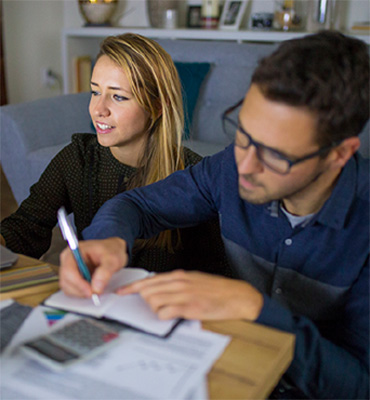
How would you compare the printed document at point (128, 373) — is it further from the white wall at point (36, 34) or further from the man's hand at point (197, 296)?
the white wall at point (36, 34)

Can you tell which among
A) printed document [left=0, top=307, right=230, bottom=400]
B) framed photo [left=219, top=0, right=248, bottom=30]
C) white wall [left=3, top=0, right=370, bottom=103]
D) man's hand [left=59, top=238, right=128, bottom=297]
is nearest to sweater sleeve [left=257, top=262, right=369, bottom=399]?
printed document [left=0, top=307, right=230, bottom=400]

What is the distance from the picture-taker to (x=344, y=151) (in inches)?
36.9

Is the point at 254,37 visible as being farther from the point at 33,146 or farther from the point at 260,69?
the point at 260,69

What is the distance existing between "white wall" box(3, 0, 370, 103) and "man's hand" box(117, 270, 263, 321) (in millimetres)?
3213

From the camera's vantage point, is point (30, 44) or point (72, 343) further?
point (30, 44)

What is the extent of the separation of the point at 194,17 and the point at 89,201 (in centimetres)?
237

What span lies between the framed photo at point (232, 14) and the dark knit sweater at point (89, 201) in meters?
1.98

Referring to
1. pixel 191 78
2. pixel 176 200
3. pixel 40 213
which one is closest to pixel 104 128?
pixel 40 213

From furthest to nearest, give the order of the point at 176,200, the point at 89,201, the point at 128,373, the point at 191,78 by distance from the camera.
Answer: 1. the point at 191,78
2. the point at 89,201
3. the point at 176,200
4. the point at 128,373

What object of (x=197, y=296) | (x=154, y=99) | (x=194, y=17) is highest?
(x=194, y=17)

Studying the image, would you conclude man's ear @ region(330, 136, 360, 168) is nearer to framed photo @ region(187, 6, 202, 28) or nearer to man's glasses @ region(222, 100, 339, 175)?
man's glasses @ region(222, 100, 339, 175)

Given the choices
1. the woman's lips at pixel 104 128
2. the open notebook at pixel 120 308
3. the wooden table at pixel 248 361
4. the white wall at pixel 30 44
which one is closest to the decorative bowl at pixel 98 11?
the white wall at pixel 30 44

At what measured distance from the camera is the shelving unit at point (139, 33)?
10.2 feet

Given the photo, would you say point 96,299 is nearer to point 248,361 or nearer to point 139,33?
point 248,361
